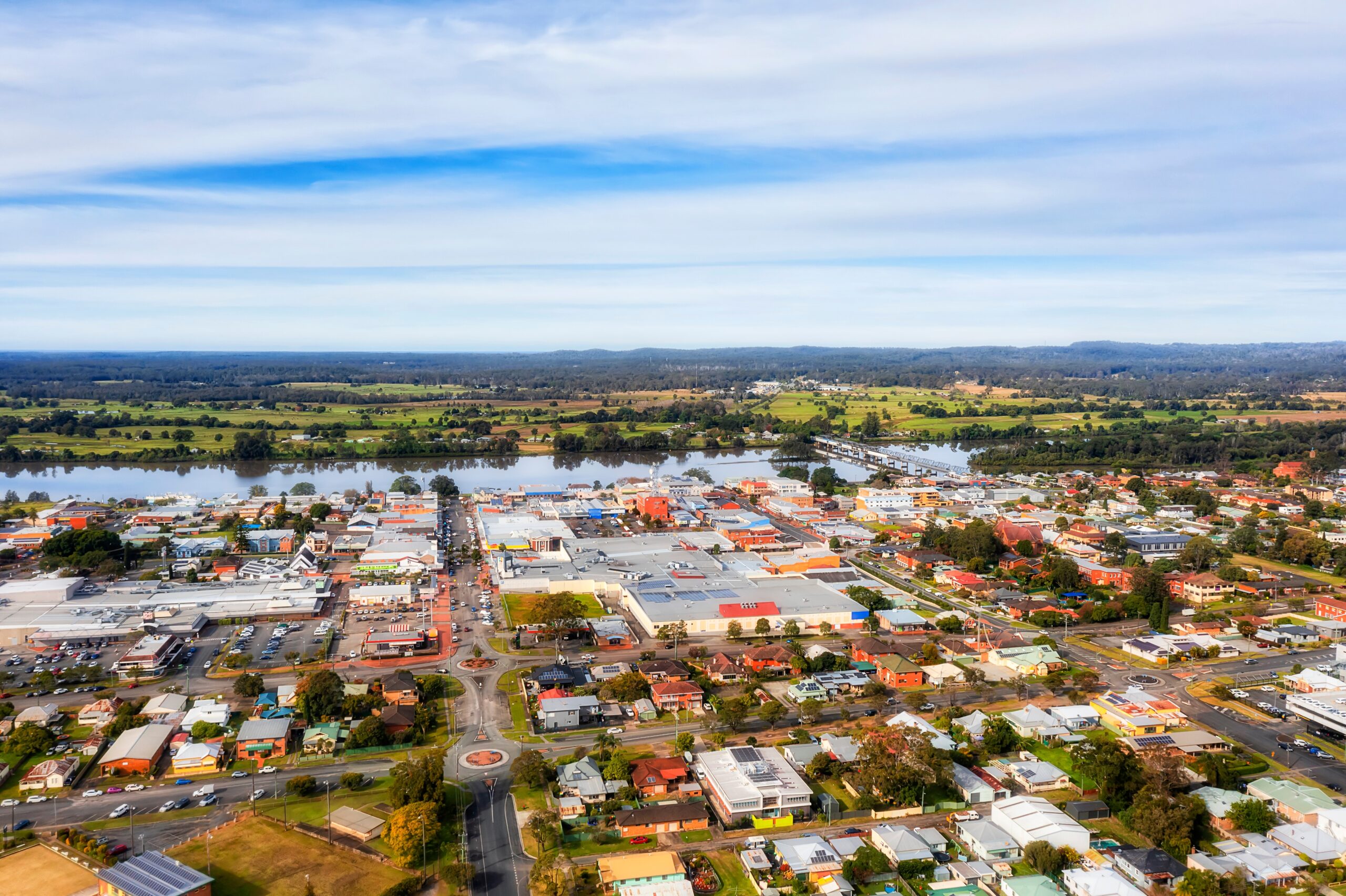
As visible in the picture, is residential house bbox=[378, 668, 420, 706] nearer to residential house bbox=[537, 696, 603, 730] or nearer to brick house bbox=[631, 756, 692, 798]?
residential house bbox=[537, 696, 603, 730]

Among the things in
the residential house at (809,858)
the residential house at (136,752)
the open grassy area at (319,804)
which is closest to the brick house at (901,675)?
the residential house at (809,858)

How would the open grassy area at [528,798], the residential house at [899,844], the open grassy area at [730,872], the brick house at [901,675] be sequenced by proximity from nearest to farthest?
the open grassy area at [730,872]
the residential house at [899,844]
the open grassy area at [528,798]
the brick house at [901,675]

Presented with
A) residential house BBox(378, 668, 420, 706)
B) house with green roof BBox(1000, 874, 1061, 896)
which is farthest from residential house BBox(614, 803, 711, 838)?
residential house BBox(378, 668, 420, 706)

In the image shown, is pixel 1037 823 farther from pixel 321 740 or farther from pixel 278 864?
pixel 321 740

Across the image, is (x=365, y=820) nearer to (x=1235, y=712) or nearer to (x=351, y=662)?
(x=351, y=662)

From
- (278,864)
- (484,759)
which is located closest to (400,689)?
(484,759)

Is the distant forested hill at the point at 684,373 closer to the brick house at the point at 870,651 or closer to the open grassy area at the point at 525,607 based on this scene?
the open grassy area at the point at 525,607
